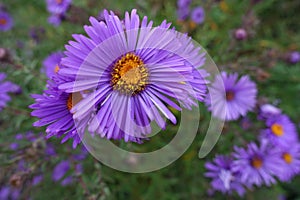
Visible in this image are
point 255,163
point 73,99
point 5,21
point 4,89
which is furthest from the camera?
point 5,21

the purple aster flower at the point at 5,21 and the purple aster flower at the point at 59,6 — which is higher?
the purple aster flower at the point at 5,21

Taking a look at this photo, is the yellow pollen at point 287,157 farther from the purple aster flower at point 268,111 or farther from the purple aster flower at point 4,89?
the purple aster flower at point 4,89

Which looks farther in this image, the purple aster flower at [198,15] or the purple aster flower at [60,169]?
the purple aster flower at [198,15]

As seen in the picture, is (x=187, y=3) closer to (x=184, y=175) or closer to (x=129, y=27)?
(x=184, y=175)

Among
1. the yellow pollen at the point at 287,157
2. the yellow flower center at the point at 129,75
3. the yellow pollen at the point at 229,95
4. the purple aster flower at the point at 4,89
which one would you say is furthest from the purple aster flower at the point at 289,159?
the purple aster flower at the point at 4,89

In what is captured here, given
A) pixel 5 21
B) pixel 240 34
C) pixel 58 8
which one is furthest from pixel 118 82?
pixel 5 21

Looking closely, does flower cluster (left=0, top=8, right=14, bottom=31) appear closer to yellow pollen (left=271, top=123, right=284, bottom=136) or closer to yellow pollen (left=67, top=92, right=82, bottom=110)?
yellow pollen (left=67, top=92, right=82, bottom=110)

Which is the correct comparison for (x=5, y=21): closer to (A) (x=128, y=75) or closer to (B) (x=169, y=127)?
(B) (x=169, y=127)
